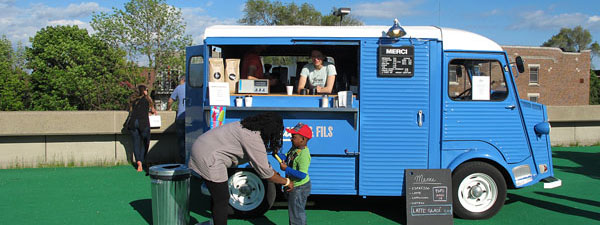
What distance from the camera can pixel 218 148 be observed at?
4621 mm

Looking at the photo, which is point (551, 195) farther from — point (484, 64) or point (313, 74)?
point (313, 74)

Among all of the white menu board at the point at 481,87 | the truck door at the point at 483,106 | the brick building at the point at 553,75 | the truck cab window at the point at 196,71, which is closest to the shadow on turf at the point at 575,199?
the truck door at the point at 483,106

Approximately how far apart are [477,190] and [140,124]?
20.7ft

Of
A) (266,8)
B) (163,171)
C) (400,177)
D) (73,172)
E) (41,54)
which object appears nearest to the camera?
(163,171)

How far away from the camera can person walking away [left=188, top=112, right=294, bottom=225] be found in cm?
461

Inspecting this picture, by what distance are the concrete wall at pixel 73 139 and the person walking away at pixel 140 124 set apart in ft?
2.02

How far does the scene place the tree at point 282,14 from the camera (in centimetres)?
4472

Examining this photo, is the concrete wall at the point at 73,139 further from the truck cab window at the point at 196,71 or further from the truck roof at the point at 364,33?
the truck roof at the point at 364,33

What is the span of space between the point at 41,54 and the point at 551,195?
36288 mm

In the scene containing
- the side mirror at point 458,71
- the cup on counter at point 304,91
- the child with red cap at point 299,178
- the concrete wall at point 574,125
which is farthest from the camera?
the concrete wall at point 574,125

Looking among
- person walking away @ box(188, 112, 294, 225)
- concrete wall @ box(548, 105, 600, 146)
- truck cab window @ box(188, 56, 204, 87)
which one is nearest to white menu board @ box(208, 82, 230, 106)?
truck cab window @ box(188, 56, 204, 87)

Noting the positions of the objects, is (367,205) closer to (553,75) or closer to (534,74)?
(534,74)

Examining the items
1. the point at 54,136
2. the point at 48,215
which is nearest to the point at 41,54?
the point at 54,136

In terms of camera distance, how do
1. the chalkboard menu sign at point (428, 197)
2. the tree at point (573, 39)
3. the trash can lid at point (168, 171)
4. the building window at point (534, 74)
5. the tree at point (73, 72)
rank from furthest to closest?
the tree at point (573, 39) → the building window at point (534, 74) → the tree at point (73, 72) → the chalkboard menu sign at point (428, 197) → the trash can lid at point (168, 171)
